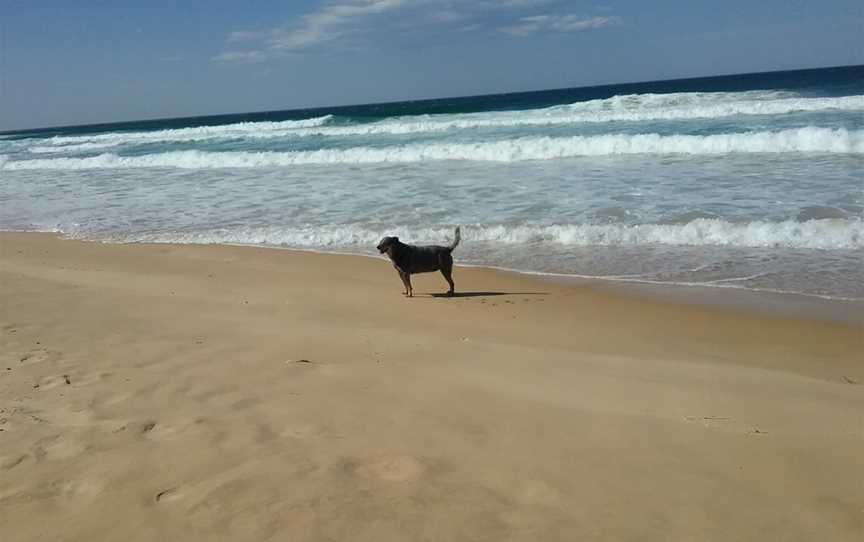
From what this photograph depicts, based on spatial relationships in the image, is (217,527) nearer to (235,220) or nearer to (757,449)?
(757,449)

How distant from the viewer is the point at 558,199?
11.8m

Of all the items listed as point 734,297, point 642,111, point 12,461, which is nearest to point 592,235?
point 734,297

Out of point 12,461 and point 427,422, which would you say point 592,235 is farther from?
point 12,461

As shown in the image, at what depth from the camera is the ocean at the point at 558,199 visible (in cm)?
824

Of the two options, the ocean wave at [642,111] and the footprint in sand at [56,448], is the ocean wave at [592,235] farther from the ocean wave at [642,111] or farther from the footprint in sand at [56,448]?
the ocean wave at [642,111]

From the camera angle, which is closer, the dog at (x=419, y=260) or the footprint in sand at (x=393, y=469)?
the footprint in sand at (x=393, y=469)

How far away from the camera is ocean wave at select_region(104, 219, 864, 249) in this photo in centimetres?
841

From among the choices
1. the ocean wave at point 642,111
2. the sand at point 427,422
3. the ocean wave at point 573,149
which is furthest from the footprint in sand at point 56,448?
the ocean wave at point 642,111

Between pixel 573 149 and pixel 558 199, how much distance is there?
7.76 m

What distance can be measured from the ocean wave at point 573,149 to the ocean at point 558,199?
6cm

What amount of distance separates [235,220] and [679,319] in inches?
336

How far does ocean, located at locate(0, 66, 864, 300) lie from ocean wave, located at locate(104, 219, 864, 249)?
2 centimetres

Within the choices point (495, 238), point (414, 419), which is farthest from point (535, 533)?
point (495, 238)

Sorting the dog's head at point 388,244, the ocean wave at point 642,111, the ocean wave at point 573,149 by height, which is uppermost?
the ocean wave at point 642,111
